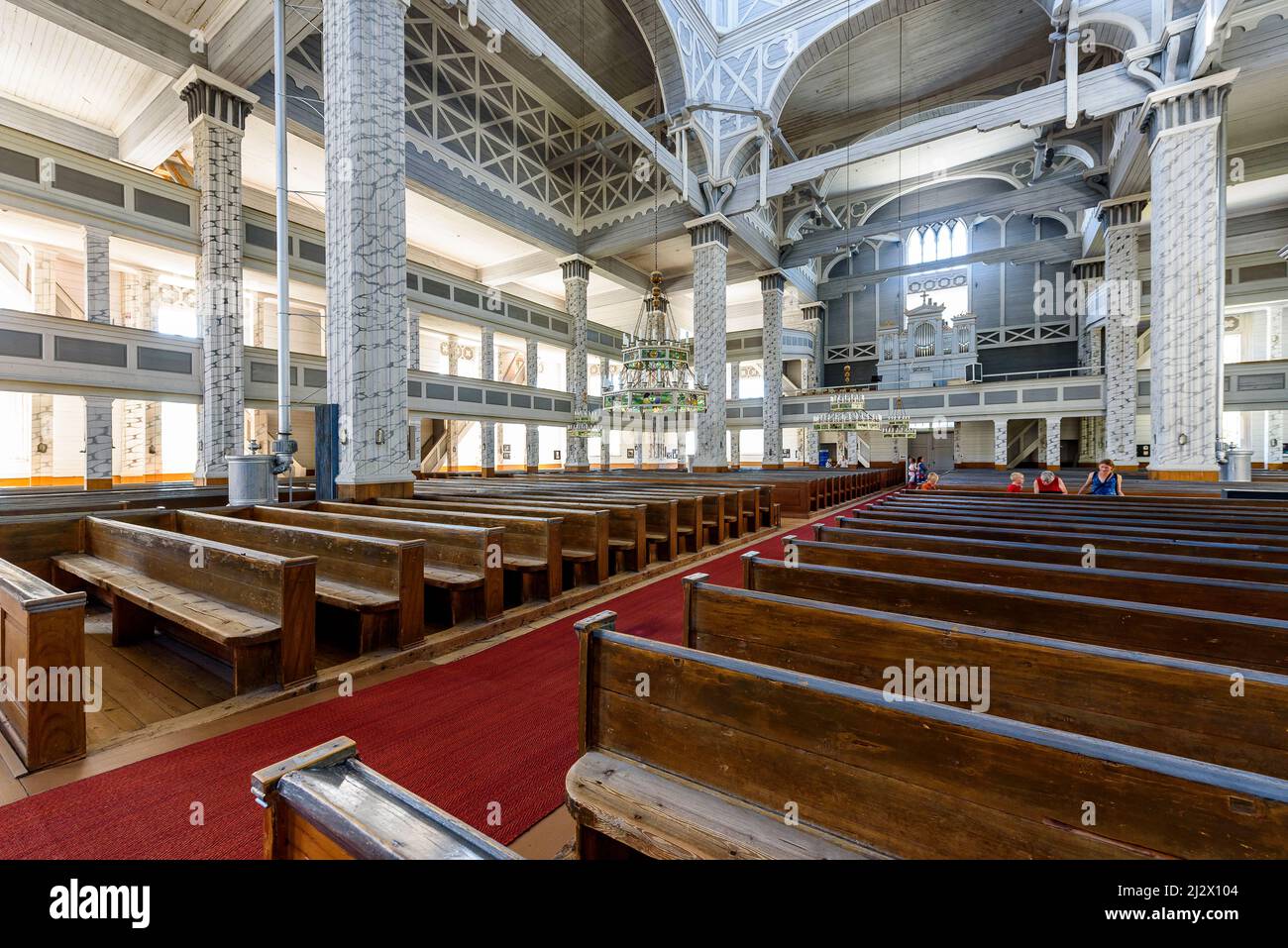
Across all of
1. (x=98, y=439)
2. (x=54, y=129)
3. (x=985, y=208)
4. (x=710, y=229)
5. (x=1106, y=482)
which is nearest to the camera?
(x=1106, y=482)

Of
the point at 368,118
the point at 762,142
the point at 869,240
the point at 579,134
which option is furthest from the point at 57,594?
the point at 869,240

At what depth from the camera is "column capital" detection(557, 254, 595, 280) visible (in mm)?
14461

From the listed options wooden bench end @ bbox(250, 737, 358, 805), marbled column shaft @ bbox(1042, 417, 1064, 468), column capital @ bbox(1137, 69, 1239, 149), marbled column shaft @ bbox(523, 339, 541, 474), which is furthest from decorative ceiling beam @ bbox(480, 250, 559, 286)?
wooden bench end @ bbox(250, 737, 358, 805)

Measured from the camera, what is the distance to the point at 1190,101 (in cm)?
724

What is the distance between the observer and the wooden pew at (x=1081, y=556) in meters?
2.10

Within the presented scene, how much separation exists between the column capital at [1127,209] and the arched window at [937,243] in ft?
21.5

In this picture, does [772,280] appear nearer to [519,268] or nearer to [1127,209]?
[519,268]

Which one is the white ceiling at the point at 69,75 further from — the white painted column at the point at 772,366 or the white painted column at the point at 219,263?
the white painted column at the point at 772,366

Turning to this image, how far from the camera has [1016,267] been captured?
57.6 ft

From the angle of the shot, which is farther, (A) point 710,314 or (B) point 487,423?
(B) point 487,423

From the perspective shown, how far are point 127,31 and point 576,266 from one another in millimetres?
8962

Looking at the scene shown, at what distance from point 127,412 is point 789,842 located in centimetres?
1543

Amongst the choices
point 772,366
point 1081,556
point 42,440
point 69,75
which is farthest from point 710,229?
point 42,440

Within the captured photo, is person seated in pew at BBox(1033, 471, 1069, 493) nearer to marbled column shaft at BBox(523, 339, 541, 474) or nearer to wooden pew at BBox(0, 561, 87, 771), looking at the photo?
wooden pew at BBox(0, 561, 87, 771)
